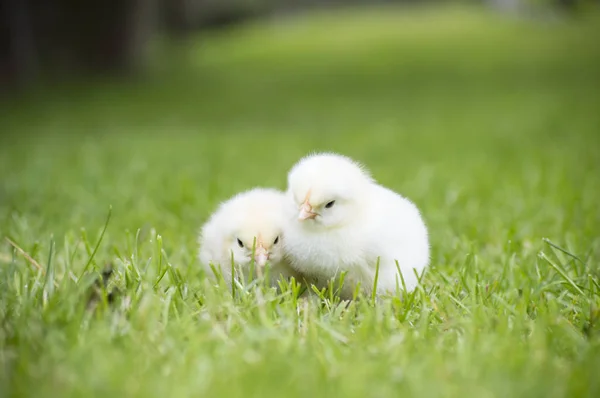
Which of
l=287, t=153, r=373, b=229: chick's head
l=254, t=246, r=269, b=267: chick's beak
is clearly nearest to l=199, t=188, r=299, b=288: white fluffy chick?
l=254, t=246, r=269, b=267: chick's beak

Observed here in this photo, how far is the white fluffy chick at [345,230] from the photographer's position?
7.27 feet

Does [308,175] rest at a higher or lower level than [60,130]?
higher

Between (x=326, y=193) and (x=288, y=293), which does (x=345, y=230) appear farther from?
(x=288, y=293)

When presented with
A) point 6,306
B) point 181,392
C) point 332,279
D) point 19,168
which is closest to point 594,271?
point 332,279

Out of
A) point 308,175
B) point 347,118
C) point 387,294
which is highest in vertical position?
point 308,175

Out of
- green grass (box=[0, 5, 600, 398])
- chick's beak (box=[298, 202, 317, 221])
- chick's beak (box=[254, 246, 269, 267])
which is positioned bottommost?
green grass (box=[0, 5, 600, 398])

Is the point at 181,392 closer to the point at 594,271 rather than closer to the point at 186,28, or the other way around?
the point at 594,271

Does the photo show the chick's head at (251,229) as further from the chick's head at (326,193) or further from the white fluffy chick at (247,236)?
the chick's head at (326,193)

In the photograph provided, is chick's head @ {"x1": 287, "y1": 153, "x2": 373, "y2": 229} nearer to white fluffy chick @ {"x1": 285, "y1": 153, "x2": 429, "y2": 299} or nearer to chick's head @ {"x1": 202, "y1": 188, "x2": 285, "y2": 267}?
white fluffy chick @ {"x1": 285, "y1": 153, "x2": 429, "y2": 299}

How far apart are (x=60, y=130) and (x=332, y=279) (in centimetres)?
725

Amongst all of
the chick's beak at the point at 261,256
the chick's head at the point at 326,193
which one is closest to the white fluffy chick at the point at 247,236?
the chick's beak at the point at 261,256

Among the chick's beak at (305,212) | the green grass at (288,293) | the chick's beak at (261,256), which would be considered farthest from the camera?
the chick's beak at (261,256)

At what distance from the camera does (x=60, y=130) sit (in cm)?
875

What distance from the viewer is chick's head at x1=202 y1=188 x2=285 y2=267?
2.40m
